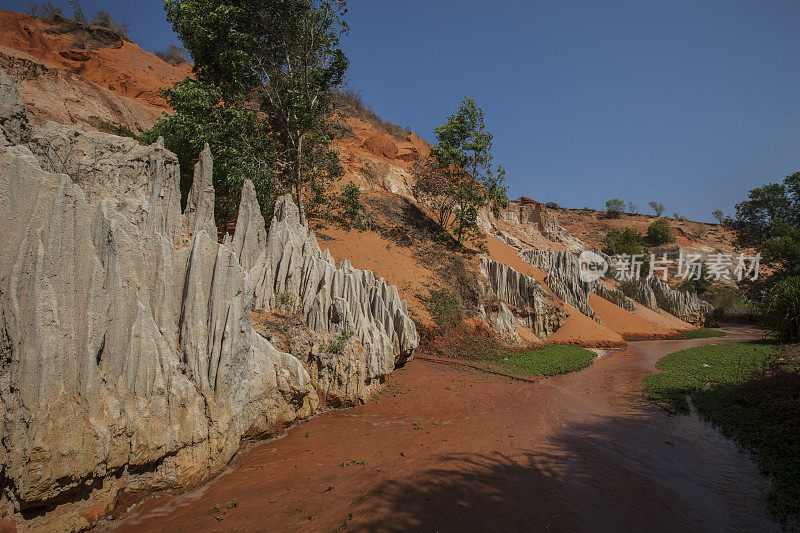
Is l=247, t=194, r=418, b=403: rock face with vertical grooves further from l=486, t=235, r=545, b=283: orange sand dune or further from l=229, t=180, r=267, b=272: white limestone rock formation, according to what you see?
l=486, t=235, r=545, b=283: orange sand dune

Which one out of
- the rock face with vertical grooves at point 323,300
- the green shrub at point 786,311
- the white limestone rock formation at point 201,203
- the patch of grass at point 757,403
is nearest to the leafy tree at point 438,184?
the rock face with vertical grooves at point 323,300

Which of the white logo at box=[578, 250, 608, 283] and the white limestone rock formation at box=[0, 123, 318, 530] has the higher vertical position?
the white logo at box=[578, 250, 608, 283]

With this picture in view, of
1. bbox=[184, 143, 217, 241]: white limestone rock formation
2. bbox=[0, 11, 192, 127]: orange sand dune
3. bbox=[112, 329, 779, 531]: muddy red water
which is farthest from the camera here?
bbox=[0, 11, 192, 127]: orange sand dune

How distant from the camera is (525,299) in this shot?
883 inches

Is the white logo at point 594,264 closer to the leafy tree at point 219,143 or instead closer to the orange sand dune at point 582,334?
the orange sand dune at point 582,334

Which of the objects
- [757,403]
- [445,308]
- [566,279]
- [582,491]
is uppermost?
[566,279]

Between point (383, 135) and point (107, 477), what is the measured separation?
115 ft

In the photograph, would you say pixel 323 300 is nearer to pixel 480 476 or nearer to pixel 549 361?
pixel 480 476

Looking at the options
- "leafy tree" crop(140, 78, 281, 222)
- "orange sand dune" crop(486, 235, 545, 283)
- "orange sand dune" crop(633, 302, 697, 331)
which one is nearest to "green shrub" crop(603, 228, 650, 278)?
"orange sand dune" crop(633, 302, 697, 331)

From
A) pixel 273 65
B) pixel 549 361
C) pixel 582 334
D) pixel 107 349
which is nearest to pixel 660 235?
pixel 582 334

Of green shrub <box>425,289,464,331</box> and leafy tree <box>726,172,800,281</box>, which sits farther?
leafy tree <box>726,172,800,281</box>

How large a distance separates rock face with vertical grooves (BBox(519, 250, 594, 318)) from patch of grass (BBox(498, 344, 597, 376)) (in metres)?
7.63

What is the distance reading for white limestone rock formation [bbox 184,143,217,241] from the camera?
10.2 meters

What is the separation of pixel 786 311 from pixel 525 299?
11797 millimetres
